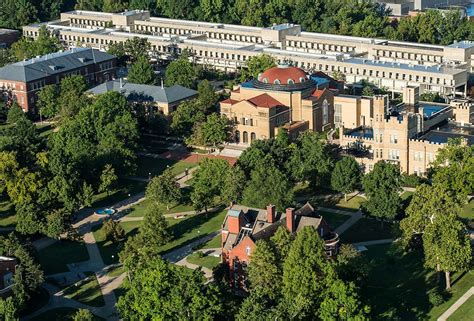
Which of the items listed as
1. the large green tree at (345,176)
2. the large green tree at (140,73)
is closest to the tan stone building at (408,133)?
the large green tree at (345,176)

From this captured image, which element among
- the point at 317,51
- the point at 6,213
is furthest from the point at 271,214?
the point at 317,51

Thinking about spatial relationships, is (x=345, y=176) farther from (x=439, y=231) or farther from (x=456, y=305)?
(x=456, y=305)

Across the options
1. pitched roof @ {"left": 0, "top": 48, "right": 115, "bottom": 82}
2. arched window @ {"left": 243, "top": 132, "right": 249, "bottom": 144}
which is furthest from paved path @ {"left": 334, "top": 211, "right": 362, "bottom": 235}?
pitched roof @ {"left": 0, "top": 48, "right": 115, "bottom": 82}

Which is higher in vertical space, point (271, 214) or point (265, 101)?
point (265, 101)

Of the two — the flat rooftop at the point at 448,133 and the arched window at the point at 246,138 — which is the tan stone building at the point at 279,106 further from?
the flat rooftop at the point at 448,133

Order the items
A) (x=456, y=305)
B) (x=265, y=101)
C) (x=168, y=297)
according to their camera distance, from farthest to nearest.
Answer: (x=265, y=101) → (x=456, y=305) → (x=168, y=297)

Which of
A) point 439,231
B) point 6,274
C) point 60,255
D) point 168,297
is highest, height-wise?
point 439,231

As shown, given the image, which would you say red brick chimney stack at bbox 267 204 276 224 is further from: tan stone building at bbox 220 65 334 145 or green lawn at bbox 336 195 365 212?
tan stone building at bbox 220 65 334 145
